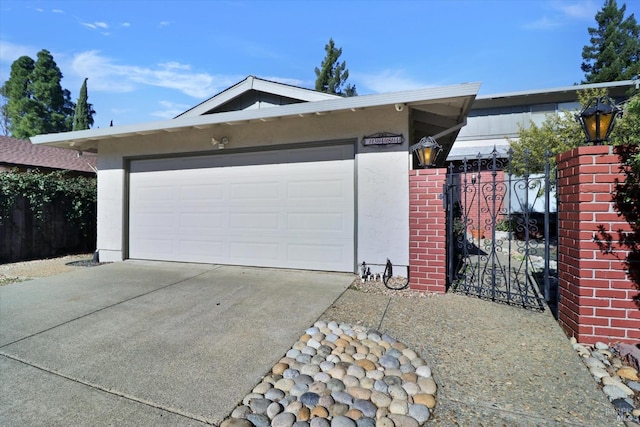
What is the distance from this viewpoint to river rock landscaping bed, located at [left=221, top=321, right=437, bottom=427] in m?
1.91

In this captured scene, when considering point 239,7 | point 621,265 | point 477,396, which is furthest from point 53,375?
point 239,7

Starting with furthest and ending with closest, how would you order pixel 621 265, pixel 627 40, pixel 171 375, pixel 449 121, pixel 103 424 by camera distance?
pixel 627 40
pixel 449 121
pixel 621 265
pixel 171 375
pixel 103 424

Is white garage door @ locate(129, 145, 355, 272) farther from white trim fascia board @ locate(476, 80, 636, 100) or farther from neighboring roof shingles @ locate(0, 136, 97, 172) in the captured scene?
white trim fascia board @ locate(476, 80, 636, 100)

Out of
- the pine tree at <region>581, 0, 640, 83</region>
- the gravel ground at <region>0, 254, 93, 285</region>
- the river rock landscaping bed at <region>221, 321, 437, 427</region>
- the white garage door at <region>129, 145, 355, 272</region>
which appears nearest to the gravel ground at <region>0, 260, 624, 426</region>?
the river rock landscaping bed at <region>221, 321, 437, 427</region>

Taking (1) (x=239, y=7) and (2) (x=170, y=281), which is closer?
(2) (x=170, y=281)

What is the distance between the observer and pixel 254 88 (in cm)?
700

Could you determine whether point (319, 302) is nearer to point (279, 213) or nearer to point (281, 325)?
point (281, 325)

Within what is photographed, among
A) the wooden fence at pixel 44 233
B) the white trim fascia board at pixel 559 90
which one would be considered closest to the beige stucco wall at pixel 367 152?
the wooden fence at pixel 44 233

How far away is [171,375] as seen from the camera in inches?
93.7

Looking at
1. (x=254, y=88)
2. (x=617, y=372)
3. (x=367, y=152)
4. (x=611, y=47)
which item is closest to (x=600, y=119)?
(x=617, y=372)

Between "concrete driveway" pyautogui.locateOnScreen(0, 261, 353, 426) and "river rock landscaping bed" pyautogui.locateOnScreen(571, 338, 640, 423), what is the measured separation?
2322mm

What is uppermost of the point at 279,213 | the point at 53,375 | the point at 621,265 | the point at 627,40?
the point at 627,40

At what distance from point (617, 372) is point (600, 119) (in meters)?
Answer: 2.13

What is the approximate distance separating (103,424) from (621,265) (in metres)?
3.96
